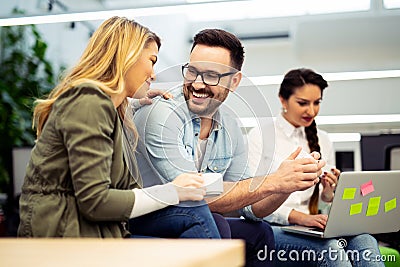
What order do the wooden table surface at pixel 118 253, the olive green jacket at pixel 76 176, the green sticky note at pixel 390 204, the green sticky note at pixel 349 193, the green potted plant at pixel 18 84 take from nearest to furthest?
1. the wooden table surface at pixel 118 253
2. the olive green jacket at pixel 76 176
3. the green sticky note at pixel 349 193
4. the green sticky note at pixel 390 204
5. the green potted plant at pixel 18 84

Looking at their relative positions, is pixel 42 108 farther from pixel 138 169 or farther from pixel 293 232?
pixel 293 232

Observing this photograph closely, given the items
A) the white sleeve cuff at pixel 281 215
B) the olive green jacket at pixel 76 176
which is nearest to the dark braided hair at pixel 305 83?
the white sleeve cuff at pixel 281 215

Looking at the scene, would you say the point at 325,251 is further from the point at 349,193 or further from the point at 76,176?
the point at 76,176

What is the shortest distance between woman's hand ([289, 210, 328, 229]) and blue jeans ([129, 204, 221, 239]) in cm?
77

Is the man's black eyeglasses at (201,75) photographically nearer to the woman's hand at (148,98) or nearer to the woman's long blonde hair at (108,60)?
the woman's hand at (148,98)

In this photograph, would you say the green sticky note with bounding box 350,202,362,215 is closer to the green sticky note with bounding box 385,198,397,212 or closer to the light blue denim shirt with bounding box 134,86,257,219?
the green sticky note with bounding box 385,198,397,212

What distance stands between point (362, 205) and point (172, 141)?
2.34 feet

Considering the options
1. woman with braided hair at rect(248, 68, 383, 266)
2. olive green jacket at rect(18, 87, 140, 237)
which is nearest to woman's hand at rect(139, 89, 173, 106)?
olive green jacket at rect(18, 87, 140, 237)

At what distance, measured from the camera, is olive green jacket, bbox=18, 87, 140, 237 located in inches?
46.5

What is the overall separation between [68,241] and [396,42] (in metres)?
4.44

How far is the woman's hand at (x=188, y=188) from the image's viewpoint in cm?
133

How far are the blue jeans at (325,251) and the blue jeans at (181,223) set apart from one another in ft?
2.16

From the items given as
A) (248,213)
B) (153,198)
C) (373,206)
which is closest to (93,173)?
(153,198)

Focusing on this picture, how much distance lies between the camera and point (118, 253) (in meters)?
0.54
